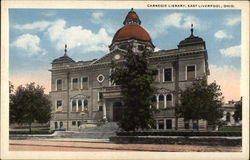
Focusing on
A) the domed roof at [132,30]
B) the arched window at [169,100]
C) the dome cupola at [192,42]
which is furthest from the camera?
the arched window at [169,100]

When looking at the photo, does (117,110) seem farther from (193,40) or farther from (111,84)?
(193,40)

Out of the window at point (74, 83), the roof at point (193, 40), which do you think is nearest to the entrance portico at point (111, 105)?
the window at point (74, 83)

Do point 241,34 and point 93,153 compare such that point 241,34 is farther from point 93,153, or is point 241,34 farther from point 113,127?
point 113,127

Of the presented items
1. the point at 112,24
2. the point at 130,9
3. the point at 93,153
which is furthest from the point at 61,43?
the point at 93,153

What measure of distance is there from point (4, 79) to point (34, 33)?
341cm

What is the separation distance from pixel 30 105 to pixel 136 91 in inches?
347

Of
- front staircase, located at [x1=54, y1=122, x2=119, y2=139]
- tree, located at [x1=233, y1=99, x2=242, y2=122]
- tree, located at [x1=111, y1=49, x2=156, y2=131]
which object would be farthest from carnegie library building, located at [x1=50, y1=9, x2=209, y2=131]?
tree, located at [x1=233, y1=99, x2=242, y2=122]

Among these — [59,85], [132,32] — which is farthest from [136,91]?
[59,85]

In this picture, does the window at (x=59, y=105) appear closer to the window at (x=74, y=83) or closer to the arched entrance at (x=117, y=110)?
the window at (x=74, y=83)

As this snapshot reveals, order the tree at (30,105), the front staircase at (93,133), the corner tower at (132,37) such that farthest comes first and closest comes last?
the front staircase at (93,133) → the tree at (30,105) → the corner tower at (132,37)

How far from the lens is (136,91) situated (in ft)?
74.4

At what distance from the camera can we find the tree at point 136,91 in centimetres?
2250

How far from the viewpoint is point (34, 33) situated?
802 inches

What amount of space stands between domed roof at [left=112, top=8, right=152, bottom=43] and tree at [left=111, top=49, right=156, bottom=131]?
60.2 inches
